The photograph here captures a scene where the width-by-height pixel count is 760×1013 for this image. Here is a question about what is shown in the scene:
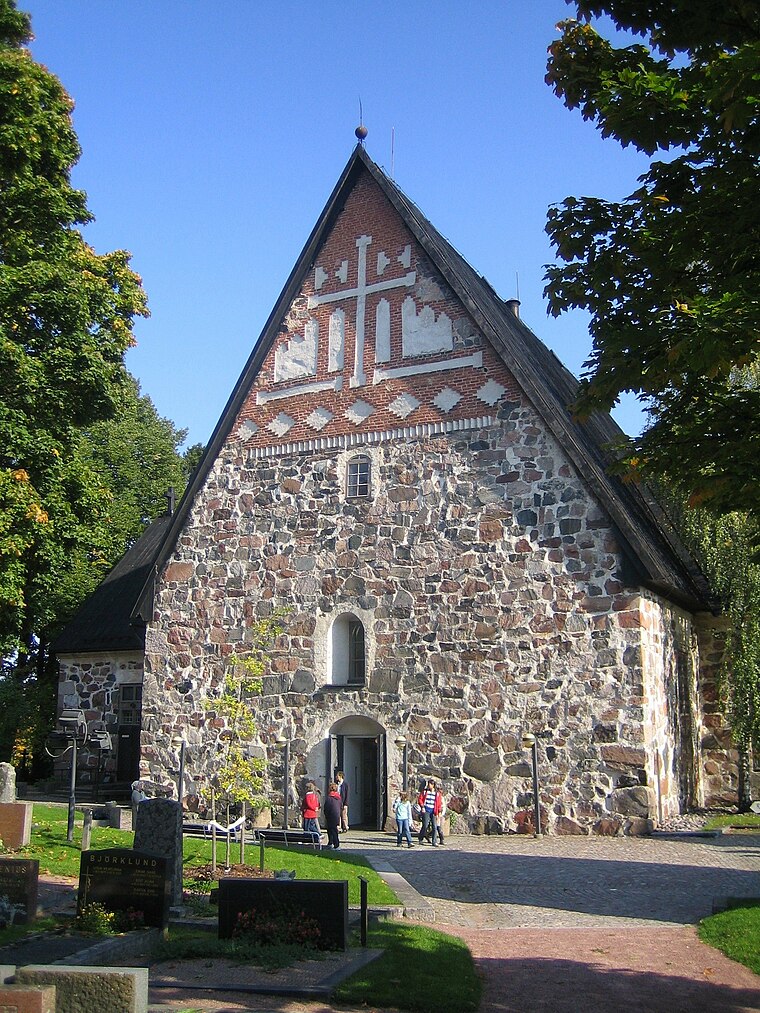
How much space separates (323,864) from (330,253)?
12.9 meters

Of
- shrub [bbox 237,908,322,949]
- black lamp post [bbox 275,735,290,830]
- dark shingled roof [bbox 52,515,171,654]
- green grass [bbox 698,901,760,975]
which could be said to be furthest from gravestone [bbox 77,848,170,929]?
dark shingled roof [bbox 52,515,171,654]

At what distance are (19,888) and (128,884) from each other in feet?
3.54

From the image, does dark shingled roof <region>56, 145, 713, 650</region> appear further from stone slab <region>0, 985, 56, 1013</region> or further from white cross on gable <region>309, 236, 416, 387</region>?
stone slab <region>0, 985, 56, 1013</region>

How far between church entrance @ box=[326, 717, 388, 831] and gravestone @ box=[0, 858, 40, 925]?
999cm

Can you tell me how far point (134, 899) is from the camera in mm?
8953

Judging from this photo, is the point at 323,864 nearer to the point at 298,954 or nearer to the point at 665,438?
the point at 298,954

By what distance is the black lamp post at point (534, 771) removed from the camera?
55.4 feet

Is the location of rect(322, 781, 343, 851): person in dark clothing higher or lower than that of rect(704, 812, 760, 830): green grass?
higher

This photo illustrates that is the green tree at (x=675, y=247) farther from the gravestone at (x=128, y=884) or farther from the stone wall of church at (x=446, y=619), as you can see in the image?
the stone wall of church at (x=446, y=619)

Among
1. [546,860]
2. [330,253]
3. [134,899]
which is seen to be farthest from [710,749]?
[134,899]

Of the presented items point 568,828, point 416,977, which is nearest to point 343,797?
point 568,828

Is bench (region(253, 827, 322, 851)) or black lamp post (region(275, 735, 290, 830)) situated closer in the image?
bench (region(253, 827, 322, 851))

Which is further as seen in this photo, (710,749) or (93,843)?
(710,749)

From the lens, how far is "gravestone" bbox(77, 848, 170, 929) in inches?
348
